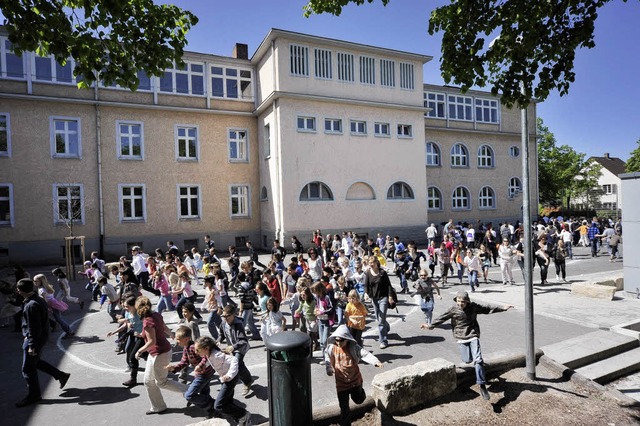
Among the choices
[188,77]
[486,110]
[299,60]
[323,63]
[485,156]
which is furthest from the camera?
[486,110]

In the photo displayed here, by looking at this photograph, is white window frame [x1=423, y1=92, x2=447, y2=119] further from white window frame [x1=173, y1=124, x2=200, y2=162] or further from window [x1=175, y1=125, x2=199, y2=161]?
window [x1=175, y1=125, x2=199, y2=161]

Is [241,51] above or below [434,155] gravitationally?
above

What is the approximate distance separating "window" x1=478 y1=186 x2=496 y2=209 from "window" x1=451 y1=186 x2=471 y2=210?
1.31 meters

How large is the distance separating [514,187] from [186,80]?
2872cm

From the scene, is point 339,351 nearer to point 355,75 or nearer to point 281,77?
point 281,77

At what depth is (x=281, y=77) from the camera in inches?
934

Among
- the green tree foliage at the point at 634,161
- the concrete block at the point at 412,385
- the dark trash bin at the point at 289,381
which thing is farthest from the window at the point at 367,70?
the green tree foliage at the point at 634,161

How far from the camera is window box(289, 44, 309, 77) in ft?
79.3

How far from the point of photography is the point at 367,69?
26562 millimetres

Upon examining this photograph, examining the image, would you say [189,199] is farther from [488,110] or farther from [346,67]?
[488,110]

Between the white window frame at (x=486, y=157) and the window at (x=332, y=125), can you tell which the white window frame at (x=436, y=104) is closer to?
the white window frame at (x=486, y=157)

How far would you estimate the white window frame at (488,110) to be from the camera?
115 feet

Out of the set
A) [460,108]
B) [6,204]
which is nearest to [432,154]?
[460,108]

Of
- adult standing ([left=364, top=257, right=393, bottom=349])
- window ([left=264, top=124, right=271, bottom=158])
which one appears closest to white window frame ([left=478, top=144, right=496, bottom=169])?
window ([left=264, top=124, right=271, bottom=158])
